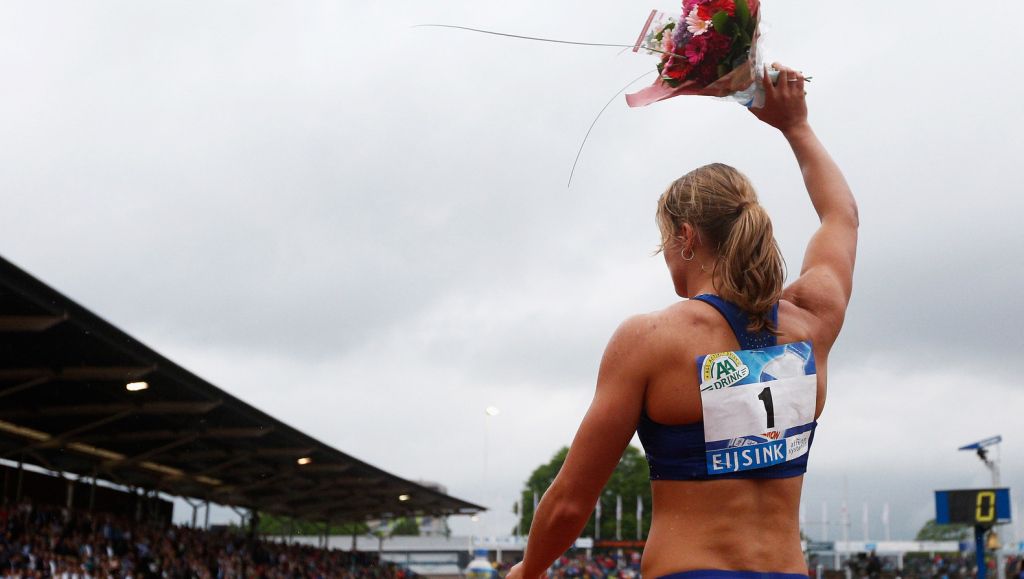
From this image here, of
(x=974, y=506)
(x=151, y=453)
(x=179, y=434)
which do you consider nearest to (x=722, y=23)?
(x=974, y=506)

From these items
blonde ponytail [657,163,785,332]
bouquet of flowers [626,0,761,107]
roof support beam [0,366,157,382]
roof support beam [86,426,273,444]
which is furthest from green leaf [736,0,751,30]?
roof support beam [86,426,273,444]

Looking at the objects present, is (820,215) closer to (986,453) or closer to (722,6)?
(722,6)

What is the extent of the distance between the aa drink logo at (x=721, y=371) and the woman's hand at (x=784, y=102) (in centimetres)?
76

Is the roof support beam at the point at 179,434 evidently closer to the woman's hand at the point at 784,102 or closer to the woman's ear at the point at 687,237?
the woman's hand at the point at 784,102

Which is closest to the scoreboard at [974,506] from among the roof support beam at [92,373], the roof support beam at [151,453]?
the roof support beam at [92,373]

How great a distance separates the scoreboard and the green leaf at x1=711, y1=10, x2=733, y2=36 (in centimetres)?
1874

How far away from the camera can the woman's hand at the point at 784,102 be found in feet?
7.80

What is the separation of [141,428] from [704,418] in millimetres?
25985

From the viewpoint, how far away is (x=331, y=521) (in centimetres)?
4847

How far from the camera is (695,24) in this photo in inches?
89.0

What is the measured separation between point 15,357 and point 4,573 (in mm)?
3904

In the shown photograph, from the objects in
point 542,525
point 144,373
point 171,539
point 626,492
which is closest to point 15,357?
point 144,373

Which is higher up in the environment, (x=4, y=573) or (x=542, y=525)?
(x=542, y=525)

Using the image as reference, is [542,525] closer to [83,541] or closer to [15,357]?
[15,357]
